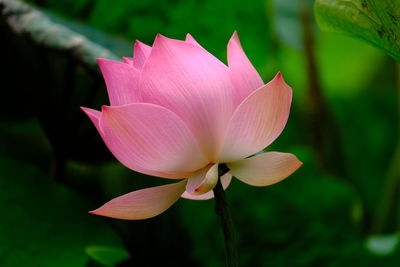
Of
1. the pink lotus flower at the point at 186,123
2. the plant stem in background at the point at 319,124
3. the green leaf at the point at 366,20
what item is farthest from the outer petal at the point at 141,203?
the plant stem in background at the point at 319,124

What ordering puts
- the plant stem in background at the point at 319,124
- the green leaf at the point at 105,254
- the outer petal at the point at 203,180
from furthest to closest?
the plant stem in background at the point at 319,124, the green leaf at the point at 105,254, the outer petal at the point at 203,180

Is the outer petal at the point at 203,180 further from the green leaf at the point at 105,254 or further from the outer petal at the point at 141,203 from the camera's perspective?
the green leaf at the point at 105,254

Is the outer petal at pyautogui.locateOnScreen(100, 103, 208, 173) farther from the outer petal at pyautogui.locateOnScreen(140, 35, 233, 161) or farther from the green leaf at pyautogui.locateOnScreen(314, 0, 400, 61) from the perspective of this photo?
the green leaf at pyautogui.locateOnScreen(314, 0, 400, 61)

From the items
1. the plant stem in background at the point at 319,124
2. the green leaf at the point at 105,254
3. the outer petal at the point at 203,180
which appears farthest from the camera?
the plant stem in background at the point at 319,124

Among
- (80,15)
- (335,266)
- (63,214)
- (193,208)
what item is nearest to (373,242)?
(335,266)

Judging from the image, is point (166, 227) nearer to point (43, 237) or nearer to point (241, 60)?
point (43, 237)

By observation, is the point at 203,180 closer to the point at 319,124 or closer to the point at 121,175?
the point at 121,175

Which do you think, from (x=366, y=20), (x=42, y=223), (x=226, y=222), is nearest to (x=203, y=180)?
(x=226, y=222)
